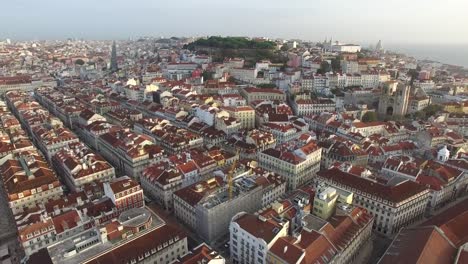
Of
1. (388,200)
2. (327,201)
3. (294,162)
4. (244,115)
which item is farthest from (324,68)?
(327,201)

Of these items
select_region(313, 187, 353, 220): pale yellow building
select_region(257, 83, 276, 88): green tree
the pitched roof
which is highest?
select_region(257, 83, 276, 88): green tree

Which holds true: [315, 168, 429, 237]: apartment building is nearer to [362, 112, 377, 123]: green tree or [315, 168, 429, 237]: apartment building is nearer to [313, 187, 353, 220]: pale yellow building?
[313, 187, 353, 220]: pale yellow building

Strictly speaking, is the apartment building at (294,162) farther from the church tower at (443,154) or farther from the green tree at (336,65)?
the green tree at (336,65)

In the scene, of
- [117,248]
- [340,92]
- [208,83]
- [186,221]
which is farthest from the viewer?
[208,83]

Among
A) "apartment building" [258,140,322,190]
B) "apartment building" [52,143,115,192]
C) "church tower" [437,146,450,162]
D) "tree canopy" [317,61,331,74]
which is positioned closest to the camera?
"apartment building" [52,143,115,192]

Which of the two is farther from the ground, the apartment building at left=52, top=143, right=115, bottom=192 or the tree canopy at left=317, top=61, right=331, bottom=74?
the tree canopy at left=317, top=61, right=331, bottom=74

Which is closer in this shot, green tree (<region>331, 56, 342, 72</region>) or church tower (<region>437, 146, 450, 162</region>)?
church tower (<region>437, 146, 450, 162</region>)

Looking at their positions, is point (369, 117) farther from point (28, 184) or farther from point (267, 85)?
point (28, 184)

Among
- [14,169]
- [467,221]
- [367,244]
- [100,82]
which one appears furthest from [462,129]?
[100,82]

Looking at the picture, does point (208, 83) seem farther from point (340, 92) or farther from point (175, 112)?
point (340, 92)

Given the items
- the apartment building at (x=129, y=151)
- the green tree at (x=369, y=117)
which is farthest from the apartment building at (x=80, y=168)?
the green tree at (x=369, y=117)

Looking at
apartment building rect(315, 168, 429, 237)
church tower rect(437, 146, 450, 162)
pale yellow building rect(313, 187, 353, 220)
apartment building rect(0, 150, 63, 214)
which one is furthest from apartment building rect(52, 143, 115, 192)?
church tower rect(437, 146, 450, 162)
